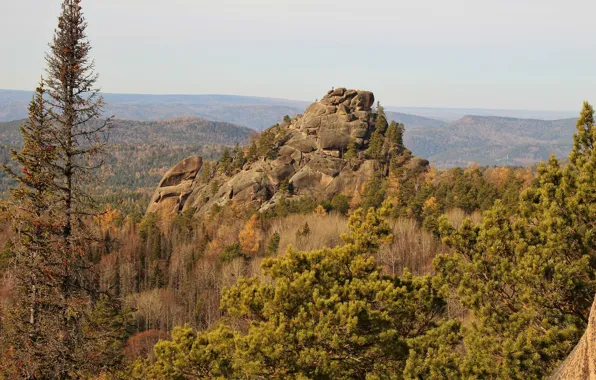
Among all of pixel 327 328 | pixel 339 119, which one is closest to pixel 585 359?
pixel 327 328

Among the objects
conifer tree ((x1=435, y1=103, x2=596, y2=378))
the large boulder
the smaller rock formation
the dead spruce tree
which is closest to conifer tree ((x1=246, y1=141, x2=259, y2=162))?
the large boulder

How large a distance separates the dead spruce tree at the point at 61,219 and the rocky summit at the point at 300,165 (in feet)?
179

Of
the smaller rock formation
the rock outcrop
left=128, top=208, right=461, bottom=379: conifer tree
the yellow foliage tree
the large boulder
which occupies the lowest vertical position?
the yellow foliage tree

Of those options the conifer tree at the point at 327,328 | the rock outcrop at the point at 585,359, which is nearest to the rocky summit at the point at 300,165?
the conifer tree at the point at 327,328

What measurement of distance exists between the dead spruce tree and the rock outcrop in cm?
989

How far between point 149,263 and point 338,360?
53751 millimetres

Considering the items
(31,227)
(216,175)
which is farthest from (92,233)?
(216,175)

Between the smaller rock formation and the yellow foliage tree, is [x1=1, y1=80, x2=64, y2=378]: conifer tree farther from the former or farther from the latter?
the smaller rock formation

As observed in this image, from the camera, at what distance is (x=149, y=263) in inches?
2359

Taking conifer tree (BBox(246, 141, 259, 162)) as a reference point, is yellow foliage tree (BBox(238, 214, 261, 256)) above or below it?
below

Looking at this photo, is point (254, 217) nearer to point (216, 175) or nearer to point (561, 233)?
point (216, 175)

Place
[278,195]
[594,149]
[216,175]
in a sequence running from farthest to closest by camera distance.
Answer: [216,175] < [278,195] < [594,149]

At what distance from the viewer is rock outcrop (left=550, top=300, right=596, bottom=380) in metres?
5.08

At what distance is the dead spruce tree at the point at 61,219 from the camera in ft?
34.5
